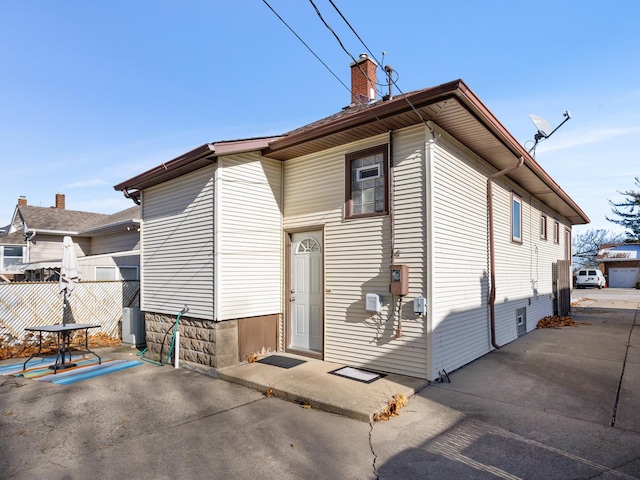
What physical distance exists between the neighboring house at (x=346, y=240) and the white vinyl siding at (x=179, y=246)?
39mm

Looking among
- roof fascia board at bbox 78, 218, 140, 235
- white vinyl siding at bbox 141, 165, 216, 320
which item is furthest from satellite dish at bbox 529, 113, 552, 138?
roof fascia board at bbox 78, 218, 140, 235

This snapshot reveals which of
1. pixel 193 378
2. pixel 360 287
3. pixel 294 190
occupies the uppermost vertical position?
pixel 294 190

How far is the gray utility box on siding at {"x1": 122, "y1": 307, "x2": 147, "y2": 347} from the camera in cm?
873

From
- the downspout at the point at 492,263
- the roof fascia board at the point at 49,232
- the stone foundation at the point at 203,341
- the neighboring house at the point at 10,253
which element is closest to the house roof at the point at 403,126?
the downspout at the point at 492,263

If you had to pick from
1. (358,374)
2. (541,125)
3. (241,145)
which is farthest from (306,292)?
(541,125)

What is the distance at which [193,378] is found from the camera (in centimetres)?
609

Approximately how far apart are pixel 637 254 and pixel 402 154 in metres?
38.4

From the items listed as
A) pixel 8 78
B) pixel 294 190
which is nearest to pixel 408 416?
pixel 294 190

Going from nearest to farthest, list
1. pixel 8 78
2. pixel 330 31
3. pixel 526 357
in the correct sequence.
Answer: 1. pixel 330 31
2. pixel 526 357
3. pixel 8 78

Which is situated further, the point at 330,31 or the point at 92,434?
the point at 330,31

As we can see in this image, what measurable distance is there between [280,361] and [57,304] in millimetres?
6196

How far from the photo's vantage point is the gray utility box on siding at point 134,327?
873cm

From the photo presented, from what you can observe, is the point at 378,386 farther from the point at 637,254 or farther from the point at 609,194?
the point at 609,194

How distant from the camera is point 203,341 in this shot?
6418 millimetres
